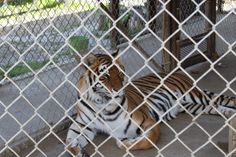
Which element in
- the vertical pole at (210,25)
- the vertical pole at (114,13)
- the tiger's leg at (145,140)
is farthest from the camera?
the vertical pole at (114,13)

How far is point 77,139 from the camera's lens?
4.05m

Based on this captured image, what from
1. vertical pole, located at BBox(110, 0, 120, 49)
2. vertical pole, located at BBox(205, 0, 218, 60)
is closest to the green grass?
vertical pole, located at BBox(110, 0, 120, 49)

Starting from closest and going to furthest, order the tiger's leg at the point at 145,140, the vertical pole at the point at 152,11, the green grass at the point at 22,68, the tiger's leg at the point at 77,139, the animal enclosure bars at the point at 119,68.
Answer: the animal enclosure bars at the point at 119,68 → the tiger's leg at the point at 77,139 → the tiger's leg at the point at 145,140 → the green grass at the point at 22,68 → the vertical pole at the point at 152,11

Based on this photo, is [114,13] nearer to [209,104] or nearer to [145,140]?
[209,104]

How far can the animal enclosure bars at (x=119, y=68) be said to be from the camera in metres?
2.54

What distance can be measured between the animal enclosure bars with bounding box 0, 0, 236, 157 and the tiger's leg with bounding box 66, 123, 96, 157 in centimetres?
6

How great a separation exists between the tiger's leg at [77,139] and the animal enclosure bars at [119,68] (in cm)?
6

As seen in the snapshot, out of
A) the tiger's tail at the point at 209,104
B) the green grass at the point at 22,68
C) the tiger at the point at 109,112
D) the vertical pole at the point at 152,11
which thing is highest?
the green grass at the point at 22,68

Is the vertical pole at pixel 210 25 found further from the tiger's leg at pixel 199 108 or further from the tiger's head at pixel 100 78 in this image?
the tiger's head at pixel 100 78

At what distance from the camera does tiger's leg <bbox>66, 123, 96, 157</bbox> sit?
3865 mm

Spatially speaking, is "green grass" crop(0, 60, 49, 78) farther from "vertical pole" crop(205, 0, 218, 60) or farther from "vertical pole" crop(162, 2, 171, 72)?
"vertical pole" crop(205, 0, 218, 60)

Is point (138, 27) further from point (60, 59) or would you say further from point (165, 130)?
point (165, 130)

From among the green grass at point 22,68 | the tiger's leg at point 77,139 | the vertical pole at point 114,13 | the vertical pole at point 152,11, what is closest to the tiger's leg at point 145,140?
the tiger's leg at point 77,139

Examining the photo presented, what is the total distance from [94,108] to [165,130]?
719mm
